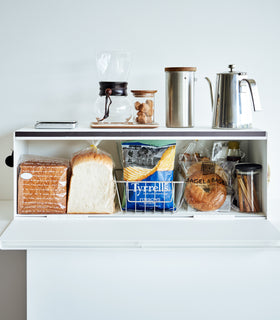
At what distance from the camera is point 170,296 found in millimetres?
1464

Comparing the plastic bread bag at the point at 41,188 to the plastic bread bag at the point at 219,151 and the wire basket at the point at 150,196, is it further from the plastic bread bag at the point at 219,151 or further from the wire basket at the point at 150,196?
the plastic bread bag at the point at 219,151

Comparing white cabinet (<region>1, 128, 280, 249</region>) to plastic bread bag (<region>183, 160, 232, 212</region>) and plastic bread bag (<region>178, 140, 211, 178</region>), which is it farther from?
plastic bread bag (<region>178, 140, 211, 178</region>)

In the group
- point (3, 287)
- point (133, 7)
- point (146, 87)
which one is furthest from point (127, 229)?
point (133, 7)

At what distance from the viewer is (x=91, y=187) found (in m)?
1.61

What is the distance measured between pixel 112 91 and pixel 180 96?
0.82ft

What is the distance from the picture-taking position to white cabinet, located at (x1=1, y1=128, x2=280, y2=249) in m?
1.39

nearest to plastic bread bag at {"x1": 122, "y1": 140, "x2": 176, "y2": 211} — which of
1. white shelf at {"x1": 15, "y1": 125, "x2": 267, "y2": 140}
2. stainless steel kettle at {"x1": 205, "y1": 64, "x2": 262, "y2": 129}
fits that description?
white shelf at {"x1": 15, "y1": 125, "x2": 267, "y2": 140}

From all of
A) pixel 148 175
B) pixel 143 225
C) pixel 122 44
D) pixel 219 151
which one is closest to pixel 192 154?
pixel 219 151

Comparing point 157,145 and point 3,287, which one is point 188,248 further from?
point 3,287

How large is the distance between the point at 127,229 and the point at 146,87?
0.66 m

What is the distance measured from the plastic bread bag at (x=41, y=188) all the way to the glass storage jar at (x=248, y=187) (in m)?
0.64

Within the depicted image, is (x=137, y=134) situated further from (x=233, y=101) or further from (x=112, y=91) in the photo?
(x=233, y=101)

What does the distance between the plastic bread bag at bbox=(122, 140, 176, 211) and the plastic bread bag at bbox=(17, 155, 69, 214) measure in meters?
0.24

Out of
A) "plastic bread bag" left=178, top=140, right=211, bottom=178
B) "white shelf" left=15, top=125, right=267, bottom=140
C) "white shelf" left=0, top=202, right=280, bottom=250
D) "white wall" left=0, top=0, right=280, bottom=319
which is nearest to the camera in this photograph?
"white shelf" left=0, top=202, right=280, bottom=250
